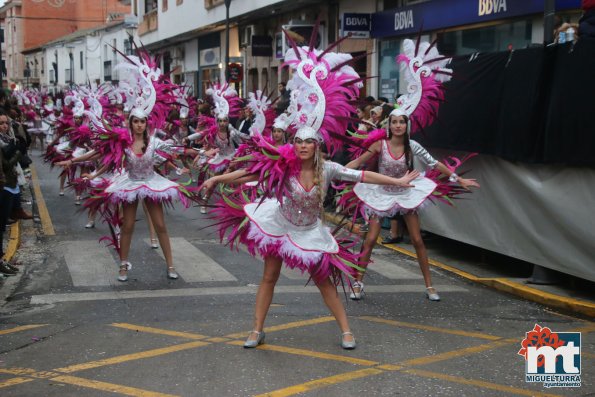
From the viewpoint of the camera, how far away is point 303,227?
662 centimetres

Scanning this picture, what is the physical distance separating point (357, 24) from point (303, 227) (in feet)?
48.4

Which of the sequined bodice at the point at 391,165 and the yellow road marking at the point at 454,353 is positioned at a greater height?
the sequined bodice at the point at 391,165

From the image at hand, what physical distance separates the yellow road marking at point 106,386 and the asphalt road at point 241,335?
1 centimetres

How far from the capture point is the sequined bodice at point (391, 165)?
8.58 metres

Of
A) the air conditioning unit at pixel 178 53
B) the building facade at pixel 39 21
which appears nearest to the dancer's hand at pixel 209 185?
the air conditioning unit at pixel 178 53

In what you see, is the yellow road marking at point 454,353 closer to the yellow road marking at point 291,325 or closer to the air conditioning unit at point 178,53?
the yellow road marking at point 291,325

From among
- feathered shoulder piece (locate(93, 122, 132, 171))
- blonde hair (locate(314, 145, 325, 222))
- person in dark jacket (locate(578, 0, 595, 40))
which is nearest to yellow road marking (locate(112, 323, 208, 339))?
blonde hair (locate(314, 145, 325, 222))

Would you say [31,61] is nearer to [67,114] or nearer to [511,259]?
[67,114]

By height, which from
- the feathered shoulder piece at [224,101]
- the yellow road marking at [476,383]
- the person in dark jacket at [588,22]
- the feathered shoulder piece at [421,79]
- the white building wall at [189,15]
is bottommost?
the yellow road marking at [476,383]

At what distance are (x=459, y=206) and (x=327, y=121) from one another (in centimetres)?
431

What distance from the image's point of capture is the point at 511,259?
10.6 m

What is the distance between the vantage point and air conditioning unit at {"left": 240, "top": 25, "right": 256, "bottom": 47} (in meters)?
30.5

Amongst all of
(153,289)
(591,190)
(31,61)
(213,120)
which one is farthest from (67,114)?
(31,61)

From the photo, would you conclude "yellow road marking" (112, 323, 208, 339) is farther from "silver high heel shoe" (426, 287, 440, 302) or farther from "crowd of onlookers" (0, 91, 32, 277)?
"crowd of onlookers" (0, 91, 32, 277)
